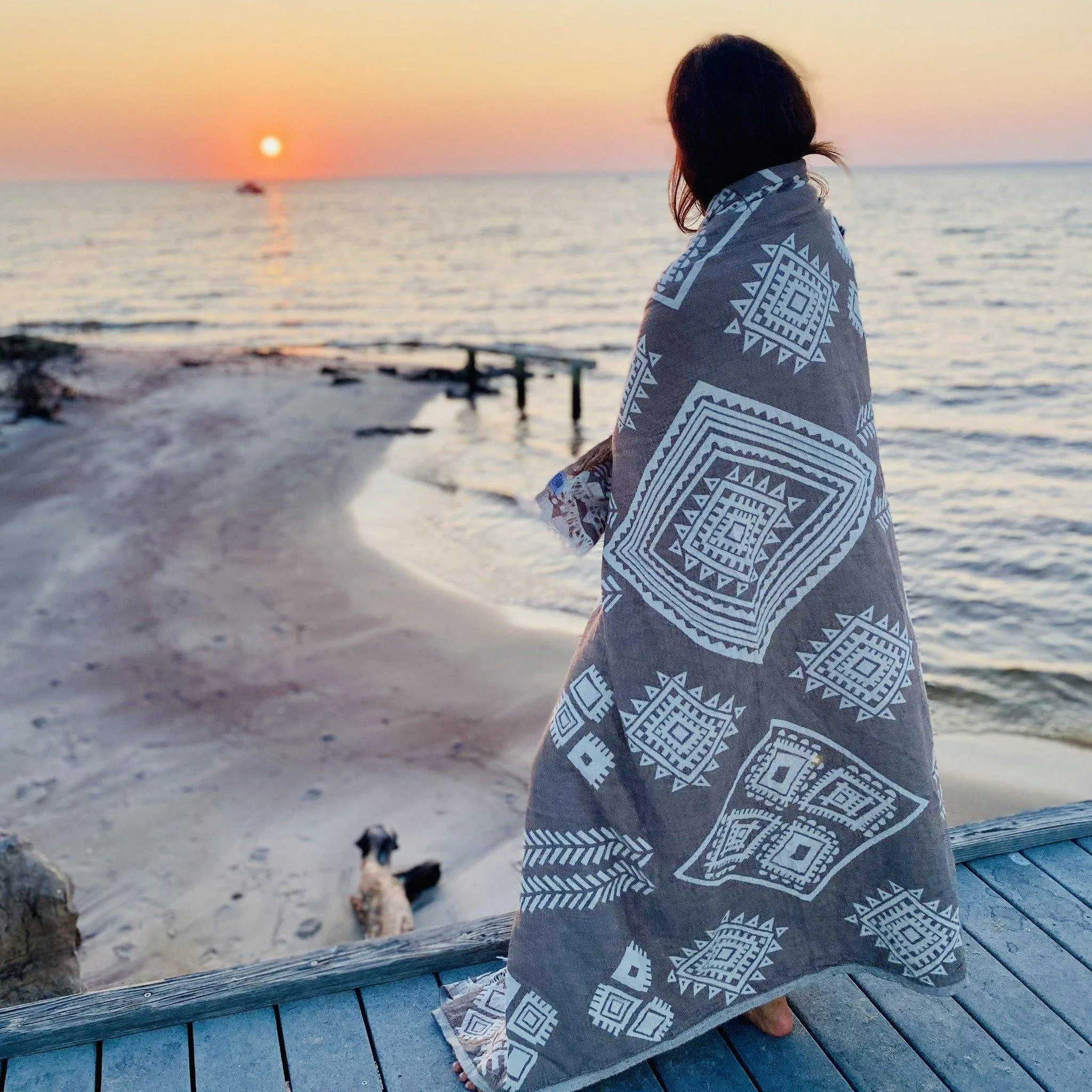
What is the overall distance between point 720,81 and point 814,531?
88 centimetres

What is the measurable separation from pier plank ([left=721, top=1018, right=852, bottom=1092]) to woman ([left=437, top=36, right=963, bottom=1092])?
18 cm

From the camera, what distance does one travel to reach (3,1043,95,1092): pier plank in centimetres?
226

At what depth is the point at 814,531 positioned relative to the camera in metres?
2.05

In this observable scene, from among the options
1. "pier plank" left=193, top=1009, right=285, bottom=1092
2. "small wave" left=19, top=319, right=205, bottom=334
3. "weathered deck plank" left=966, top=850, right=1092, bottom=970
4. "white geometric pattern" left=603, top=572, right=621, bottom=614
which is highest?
"white geometric pattern" left=603, top=572, right=621, bottom=614

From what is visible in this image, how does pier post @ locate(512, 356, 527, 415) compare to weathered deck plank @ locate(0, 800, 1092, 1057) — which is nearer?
weathered deck plank @ locate(0, 800, 1092, 1057)

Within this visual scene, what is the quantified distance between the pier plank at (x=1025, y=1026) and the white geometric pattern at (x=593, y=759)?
1.09 metres

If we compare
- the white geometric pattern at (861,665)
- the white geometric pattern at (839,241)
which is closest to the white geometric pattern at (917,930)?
the white geometric pattern at (861,665)

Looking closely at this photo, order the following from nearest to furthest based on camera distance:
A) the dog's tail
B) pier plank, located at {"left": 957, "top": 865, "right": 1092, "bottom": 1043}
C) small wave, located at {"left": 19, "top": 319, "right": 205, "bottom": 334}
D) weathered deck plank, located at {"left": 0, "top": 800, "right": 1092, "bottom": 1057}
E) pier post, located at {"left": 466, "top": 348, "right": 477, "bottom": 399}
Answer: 1. weathered deck plank, located at {"left": 0, "top": 800, "right": 1092, "bottom": 1057}
2. pier plank, located at {"left": 957, "top": 865, "right": 1092, "bottom": 1043}
3. the dog's tail
4. pier post, located at {"left": 466, "top": 348, "right": 477, "bottom": 399}
5. small wave, located at {"left": 19, "top": 319, "right": 205, "bottom": 334}

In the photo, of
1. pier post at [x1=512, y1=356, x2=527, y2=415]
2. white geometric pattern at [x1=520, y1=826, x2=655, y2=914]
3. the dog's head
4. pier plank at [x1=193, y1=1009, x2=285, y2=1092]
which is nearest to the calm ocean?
pier post at [x1=512, y1=356, x2=527, y2=415]

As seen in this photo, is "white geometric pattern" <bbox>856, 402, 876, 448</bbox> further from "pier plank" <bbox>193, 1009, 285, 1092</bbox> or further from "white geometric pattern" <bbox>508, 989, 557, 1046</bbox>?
"pier plank" <bbox>193, 1009, 285, 1092</bbox>

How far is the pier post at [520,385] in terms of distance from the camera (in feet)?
51.3

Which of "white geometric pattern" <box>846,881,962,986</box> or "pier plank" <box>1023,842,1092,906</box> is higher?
"white geometric pattern" <box>846,881,962,986</box>

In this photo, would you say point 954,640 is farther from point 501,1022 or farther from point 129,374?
point 129,374

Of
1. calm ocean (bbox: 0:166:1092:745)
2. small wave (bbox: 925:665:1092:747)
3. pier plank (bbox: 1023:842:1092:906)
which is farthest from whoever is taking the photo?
calm ocean (bbox: 0:166:1092:745)
